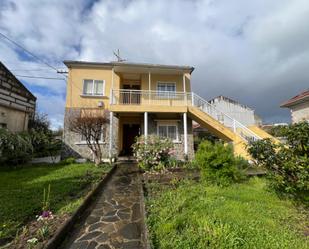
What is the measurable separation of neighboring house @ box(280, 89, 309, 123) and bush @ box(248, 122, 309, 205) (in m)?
9.80

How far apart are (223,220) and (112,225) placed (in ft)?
7.54

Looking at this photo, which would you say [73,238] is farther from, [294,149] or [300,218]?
[294,149]

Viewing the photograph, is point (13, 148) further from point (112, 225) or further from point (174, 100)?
point (174, 100)

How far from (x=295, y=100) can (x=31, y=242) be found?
1607 centimetres

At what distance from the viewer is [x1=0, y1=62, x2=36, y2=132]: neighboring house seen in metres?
11.3

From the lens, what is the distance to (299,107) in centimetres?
1324

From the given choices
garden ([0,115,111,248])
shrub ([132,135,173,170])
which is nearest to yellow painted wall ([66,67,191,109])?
garden ([0,115,111,248])

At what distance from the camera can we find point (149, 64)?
13117 millimetres

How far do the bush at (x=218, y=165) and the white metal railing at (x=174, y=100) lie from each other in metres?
6.03

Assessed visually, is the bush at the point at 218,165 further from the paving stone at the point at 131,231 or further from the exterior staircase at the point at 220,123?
the exterior staircase at the point at 220,123

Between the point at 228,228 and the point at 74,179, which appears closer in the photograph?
the point at 228,228

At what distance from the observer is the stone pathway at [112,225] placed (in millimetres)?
3352

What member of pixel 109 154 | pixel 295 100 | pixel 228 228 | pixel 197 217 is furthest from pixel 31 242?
pixel 295 100

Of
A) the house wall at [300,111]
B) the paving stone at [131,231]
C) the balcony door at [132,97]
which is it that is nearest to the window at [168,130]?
the balcony door at [132,97]
